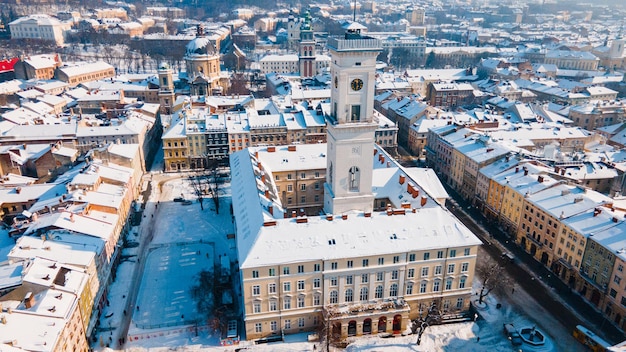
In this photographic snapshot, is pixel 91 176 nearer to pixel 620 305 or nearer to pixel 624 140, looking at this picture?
pixel 620 305

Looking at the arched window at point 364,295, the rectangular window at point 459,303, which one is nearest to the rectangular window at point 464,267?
the rectangular window at point 459,303

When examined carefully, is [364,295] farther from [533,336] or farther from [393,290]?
[533,336]

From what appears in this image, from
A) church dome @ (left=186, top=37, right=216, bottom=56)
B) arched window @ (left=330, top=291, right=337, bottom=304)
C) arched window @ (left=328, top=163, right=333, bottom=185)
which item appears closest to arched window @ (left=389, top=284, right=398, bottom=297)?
arched window @ (left=330, top=291, right=337, bottom=304)

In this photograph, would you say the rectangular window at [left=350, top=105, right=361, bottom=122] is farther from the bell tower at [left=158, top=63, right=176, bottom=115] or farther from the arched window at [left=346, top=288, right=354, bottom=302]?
the bell tower at [left=158, top=63, right=176, bottom=115]

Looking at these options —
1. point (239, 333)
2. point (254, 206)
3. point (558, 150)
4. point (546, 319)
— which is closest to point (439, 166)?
point (558, 150)

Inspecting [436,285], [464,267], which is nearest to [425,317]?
[436,285]

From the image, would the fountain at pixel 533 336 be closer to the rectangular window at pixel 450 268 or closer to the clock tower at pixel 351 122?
the rectangular window at pixel 450 268
